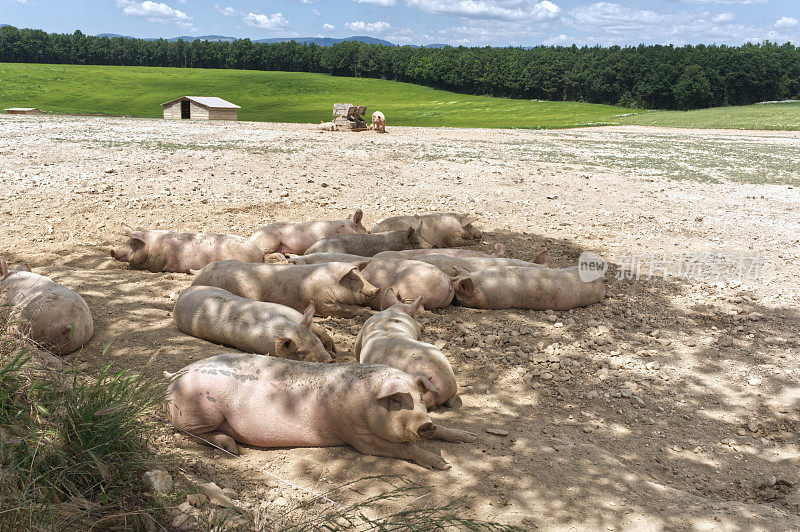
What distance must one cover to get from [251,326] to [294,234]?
3.65m

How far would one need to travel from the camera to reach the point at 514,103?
65.3 m

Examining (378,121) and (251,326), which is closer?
(251,326)

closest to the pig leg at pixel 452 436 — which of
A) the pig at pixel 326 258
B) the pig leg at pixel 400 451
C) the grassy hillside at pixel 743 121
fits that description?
the pig leg at pixel 400 451

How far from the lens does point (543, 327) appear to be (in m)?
6.82

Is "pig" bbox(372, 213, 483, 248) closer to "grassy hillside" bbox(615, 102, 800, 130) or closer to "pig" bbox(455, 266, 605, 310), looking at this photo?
"pig" bbox(455, 266, 605, 310)

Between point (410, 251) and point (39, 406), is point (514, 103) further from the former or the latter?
point (39, 406)

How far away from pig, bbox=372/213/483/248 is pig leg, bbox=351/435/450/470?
5.90m

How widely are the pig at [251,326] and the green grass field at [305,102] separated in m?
34.6

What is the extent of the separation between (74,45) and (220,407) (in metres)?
113

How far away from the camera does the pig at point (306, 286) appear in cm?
688

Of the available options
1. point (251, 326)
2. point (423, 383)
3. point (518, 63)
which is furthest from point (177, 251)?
point (518, 63)

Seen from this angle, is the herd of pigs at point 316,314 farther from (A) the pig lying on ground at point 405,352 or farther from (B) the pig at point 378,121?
(B) the pig at point 378,121

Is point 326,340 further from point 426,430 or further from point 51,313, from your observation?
point 51,313

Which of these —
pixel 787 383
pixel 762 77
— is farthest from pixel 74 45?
pixel 787 383
